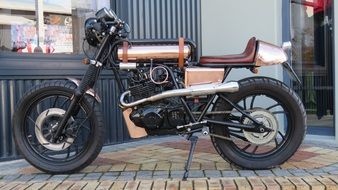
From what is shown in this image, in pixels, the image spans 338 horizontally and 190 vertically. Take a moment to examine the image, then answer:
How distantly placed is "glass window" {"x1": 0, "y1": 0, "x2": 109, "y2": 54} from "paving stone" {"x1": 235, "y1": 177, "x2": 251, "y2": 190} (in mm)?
2749

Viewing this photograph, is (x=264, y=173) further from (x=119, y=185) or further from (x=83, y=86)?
(x=83, y=86)

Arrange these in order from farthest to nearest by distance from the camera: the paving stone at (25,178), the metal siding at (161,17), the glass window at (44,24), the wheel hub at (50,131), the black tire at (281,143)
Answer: the metal siding at (161,17)
the glass window at (44,24)
the wheel hub at (50,131)
the black tire at (281,143)
the paving stone at (25,178)

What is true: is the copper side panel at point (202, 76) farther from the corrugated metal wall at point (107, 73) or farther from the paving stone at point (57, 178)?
the corrugated metal wall at point (107, 73)

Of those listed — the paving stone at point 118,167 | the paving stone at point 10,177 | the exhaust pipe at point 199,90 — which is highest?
the exhaust pipe at point 199,90

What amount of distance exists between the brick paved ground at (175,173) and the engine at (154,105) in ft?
1.46

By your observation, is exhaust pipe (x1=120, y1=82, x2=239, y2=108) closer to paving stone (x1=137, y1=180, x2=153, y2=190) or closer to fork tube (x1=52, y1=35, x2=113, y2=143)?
fork tube (x1=52, y1=35, x2=113, y2=143)

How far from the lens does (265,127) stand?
4305 millimetres

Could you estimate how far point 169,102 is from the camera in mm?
4387

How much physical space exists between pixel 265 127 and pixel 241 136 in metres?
0.25

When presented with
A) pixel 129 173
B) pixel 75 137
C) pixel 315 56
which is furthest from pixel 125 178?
pixel 315 56

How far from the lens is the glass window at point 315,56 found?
5.82m

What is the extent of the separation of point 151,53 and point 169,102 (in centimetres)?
48

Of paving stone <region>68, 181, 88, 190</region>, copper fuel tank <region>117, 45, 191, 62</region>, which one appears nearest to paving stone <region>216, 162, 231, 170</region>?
copper fuel tank <region>117, 45, 191, 62</region>

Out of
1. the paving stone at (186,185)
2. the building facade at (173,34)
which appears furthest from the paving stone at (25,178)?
the paving stone at (186,185)
